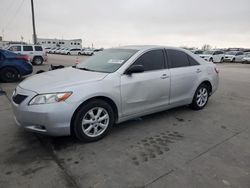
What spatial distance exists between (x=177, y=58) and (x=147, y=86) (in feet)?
3.85

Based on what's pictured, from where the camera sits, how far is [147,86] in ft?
11.8

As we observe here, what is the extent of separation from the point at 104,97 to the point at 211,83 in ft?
10.1

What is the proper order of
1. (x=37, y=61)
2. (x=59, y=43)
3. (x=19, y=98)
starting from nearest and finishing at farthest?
(x=19, y=98) < (x=37, y=61) < (x=59, y=43)

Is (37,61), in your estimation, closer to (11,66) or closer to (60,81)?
(11,66)

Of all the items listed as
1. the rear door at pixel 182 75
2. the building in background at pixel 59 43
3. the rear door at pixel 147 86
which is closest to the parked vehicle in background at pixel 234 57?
the rear door at pixel 182 75

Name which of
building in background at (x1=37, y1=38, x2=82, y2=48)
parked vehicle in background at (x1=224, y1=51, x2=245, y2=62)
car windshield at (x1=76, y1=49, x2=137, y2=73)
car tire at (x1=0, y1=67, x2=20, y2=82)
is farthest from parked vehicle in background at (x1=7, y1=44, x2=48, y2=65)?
building in background at (x1=37, y1=38, x2=82, y2=48)

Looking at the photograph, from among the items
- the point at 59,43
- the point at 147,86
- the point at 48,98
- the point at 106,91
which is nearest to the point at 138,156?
the point at 106,91

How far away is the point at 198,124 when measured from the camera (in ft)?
13.0

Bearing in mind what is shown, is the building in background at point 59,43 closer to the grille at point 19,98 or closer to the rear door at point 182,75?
the rear door at point 182,75

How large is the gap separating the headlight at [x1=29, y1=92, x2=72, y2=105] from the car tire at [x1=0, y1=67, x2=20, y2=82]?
661 centimetres

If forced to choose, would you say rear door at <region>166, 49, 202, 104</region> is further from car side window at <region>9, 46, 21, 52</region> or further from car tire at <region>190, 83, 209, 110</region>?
car side window at <region>9, 46, 21, 52</region>

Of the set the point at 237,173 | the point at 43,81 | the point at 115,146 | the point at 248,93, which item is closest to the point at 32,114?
the point at 43,81

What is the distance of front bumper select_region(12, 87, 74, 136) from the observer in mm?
2746

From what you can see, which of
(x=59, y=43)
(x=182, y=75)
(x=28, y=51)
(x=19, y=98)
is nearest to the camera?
(x=19, y=98)
